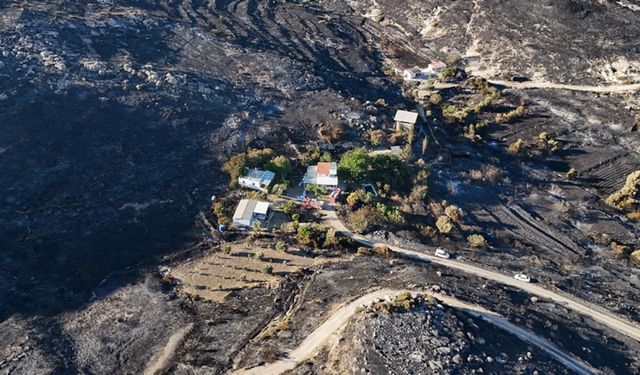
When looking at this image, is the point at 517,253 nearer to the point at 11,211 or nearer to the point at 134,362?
the point at 134,362

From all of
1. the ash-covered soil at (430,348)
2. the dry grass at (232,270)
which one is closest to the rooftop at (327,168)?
the dry grass at (232,270)

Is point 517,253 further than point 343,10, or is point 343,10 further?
point 343,10

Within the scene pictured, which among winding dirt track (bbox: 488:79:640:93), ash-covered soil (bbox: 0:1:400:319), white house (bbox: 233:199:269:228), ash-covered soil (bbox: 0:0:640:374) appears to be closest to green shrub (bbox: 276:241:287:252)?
ash-covered soil (bbox: 0:0:640:374)

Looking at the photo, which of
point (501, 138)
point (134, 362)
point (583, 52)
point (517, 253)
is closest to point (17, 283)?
point (134, 362)

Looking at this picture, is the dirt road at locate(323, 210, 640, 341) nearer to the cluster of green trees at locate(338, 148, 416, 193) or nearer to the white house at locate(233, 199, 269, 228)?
the cluster of green trees at locate(338, 148, 416, 193)

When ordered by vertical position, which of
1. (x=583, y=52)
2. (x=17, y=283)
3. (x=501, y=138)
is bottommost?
(x=17, y=283)
